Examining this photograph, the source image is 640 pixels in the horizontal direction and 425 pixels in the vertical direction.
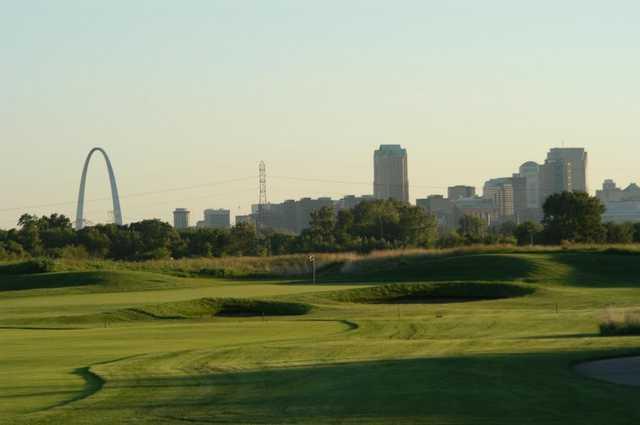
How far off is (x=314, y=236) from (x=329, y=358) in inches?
3964

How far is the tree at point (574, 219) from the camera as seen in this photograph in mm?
103125

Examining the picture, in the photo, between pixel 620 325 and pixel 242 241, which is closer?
pixel 620 325

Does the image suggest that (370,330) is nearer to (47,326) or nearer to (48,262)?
(47,326)

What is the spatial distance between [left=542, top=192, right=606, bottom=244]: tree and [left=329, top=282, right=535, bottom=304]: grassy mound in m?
53.4

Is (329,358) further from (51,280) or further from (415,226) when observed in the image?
(415,226)

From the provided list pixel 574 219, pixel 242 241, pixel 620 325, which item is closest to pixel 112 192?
pixel 242 241

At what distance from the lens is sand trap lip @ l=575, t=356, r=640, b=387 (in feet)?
60.7

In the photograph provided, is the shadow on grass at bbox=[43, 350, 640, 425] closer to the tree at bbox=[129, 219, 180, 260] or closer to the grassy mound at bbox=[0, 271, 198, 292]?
the grassy mound at bbox=[0, 271, 198, 292]

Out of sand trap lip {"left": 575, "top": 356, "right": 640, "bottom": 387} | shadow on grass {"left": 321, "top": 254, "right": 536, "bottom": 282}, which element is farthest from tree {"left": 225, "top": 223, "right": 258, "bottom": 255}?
sand trap lip {"left": 575, "top": 356, "right": 640, "bottom": 387}

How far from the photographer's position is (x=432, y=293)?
49.5 metres

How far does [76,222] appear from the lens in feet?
496

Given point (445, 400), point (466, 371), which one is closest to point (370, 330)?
point (466, 371)

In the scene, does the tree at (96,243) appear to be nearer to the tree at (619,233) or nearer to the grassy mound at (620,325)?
the tree at (619,233)

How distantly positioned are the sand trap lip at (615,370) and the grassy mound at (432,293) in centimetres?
2749
